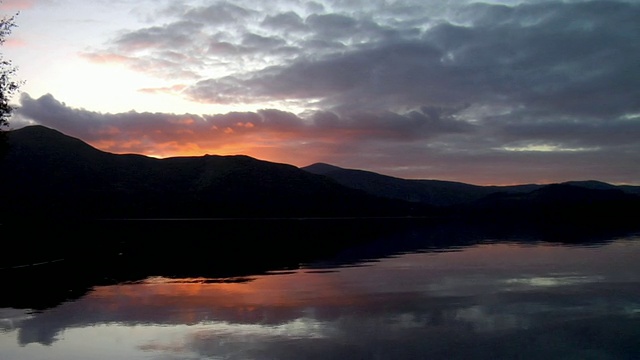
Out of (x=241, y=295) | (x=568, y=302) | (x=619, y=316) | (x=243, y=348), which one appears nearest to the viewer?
(x=243, y=348)

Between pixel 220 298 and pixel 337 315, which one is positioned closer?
pixel 337 315

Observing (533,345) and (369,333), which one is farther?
(369,333)

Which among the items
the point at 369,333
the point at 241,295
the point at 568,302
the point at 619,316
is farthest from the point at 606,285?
the point at 241,295

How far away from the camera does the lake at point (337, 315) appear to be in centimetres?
2003

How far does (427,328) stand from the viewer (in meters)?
23.6

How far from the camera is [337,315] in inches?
1050

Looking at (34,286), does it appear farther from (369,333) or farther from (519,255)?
(519,255)

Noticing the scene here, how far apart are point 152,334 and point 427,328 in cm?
1237

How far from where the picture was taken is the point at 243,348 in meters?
19.9

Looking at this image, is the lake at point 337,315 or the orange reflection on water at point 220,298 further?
the orange reflection on water at point 220,298

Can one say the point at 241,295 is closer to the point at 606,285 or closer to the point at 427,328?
the point at 427,328

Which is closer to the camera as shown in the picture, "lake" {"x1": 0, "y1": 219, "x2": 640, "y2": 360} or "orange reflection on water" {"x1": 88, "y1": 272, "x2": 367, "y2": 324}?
"lake" {"x1": 0, "y1": 219, "x2": 640, "y2": 360}

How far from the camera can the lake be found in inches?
789

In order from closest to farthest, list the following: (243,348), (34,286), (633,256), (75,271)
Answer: (243,348)
(34,286)
(75,271)
(633,256)
